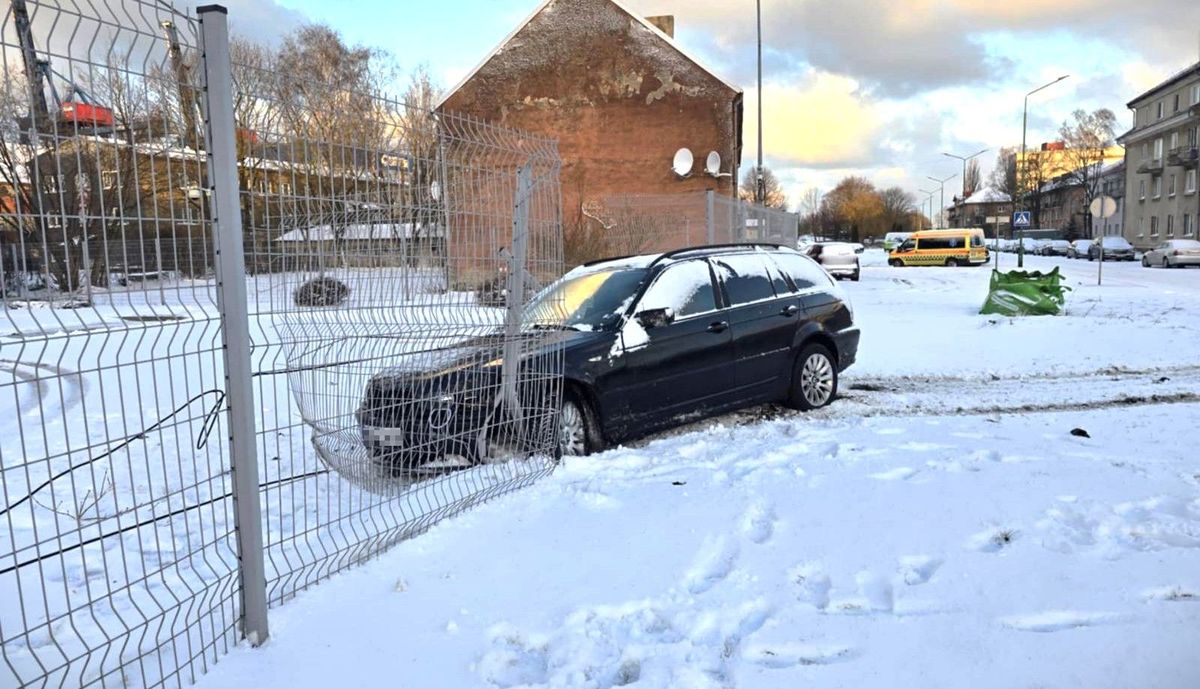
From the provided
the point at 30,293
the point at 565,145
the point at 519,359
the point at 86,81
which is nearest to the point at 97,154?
the point at 86,81

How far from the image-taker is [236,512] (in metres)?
2.98

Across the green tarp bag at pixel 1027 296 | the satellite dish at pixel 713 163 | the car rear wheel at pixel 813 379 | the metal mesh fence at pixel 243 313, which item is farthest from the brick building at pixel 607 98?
the metal mesh fence at pixel 243 313

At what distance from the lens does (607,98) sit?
87.9 feet

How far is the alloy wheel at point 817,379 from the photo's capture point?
7648 mm

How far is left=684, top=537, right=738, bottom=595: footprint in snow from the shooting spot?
362cm

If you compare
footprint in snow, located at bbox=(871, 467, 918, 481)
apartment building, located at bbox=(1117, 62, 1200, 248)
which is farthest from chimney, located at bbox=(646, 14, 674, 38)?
apartment building, located at bbox=(1117, 62, 1200, 248)

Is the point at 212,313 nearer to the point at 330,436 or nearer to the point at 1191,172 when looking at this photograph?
the point at 330,436

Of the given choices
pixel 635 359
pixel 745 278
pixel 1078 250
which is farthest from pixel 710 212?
pixel 1078 250

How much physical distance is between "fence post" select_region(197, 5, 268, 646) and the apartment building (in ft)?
212

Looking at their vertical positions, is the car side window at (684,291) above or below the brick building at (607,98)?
below

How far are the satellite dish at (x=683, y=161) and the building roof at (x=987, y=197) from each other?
9290cm

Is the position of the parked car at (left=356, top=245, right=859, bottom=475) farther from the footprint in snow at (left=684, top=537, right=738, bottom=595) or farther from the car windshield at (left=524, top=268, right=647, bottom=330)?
Answer: the footprint in snow at (left=684, top=537, right=738, bottom=595)

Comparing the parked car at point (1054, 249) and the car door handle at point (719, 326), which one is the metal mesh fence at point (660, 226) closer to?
the car door handle at point (719, 326)

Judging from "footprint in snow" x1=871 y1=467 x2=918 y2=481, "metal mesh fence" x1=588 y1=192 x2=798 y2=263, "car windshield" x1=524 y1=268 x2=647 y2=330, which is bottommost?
"footprint in snow" x1=871 y1=467 x2=918 y2=481
